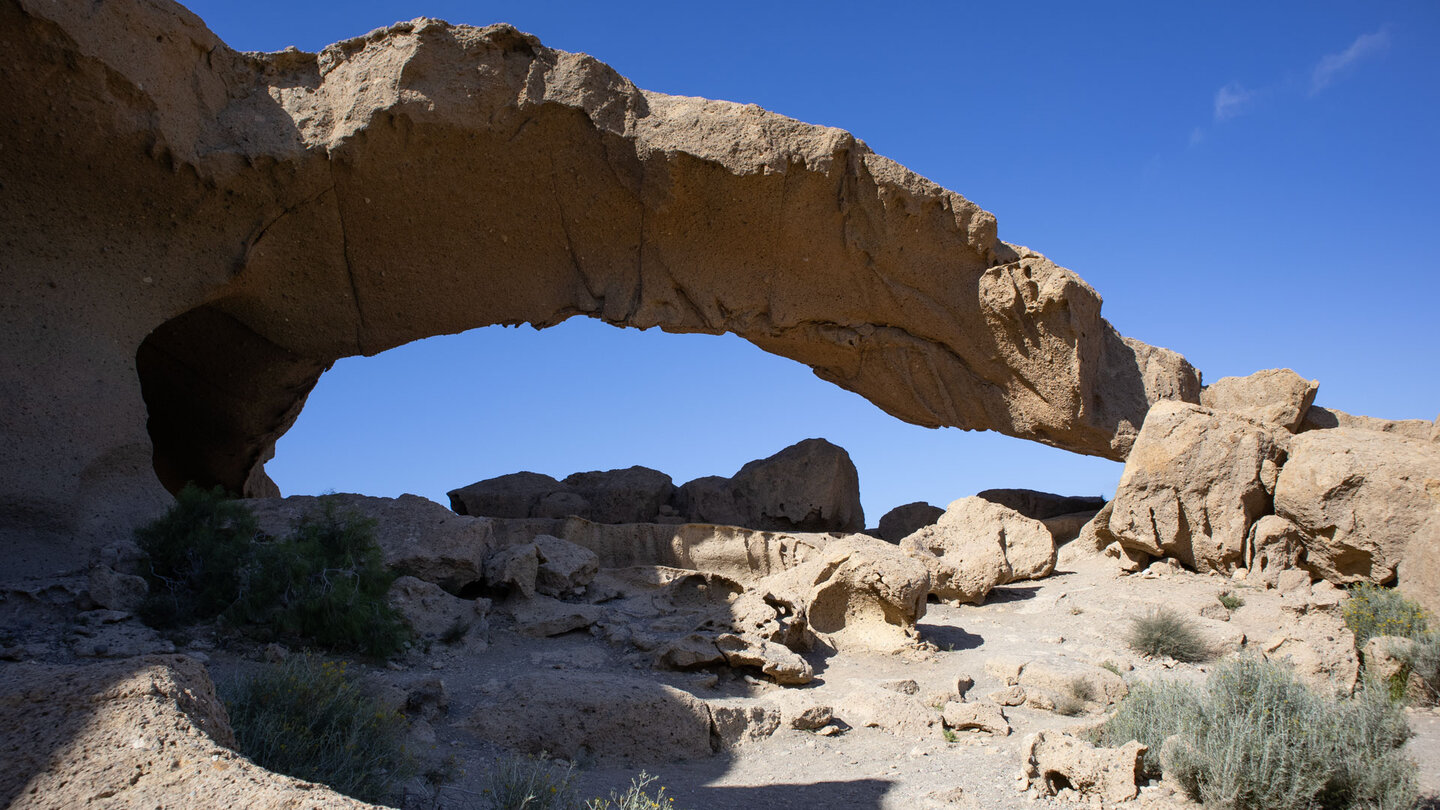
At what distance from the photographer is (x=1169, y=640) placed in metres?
7.79

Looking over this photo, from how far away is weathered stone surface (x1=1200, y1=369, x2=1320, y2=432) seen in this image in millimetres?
11070

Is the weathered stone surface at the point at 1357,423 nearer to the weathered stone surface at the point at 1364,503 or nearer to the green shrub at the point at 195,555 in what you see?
the weathered stone surface at the point at 1364,503

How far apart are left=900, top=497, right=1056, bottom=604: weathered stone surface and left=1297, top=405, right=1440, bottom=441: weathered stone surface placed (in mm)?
3564

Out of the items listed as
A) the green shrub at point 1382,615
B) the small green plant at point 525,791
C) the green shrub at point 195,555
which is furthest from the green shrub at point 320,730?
the green shrub at point 1382,615

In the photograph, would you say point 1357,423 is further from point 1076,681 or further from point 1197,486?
point 1076,681

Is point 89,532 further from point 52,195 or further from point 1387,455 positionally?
point 1387,455

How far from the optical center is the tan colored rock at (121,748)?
2705 millimetres

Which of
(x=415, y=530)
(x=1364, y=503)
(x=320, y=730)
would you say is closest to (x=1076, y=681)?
(x=1364, y=503)

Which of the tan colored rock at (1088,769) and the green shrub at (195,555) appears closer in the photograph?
the tan colored rock at (1088,769)

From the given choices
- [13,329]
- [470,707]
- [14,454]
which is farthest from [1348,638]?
[13,329]

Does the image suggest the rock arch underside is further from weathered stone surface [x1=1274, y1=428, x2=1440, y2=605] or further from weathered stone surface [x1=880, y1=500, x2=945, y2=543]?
weathered stone surface [x1=1274, y1=428, x2=1440, y2=605]

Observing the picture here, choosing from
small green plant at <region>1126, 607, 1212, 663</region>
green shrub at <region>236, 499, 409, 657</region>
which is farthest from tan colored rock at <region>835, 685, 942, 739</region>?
green shrub at <region>236, 499, 409, 657</region>

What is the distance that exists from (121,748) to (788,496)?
9.53 meters

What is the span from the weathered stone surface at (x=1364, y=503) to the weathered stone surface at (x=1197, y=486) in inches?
12.2
